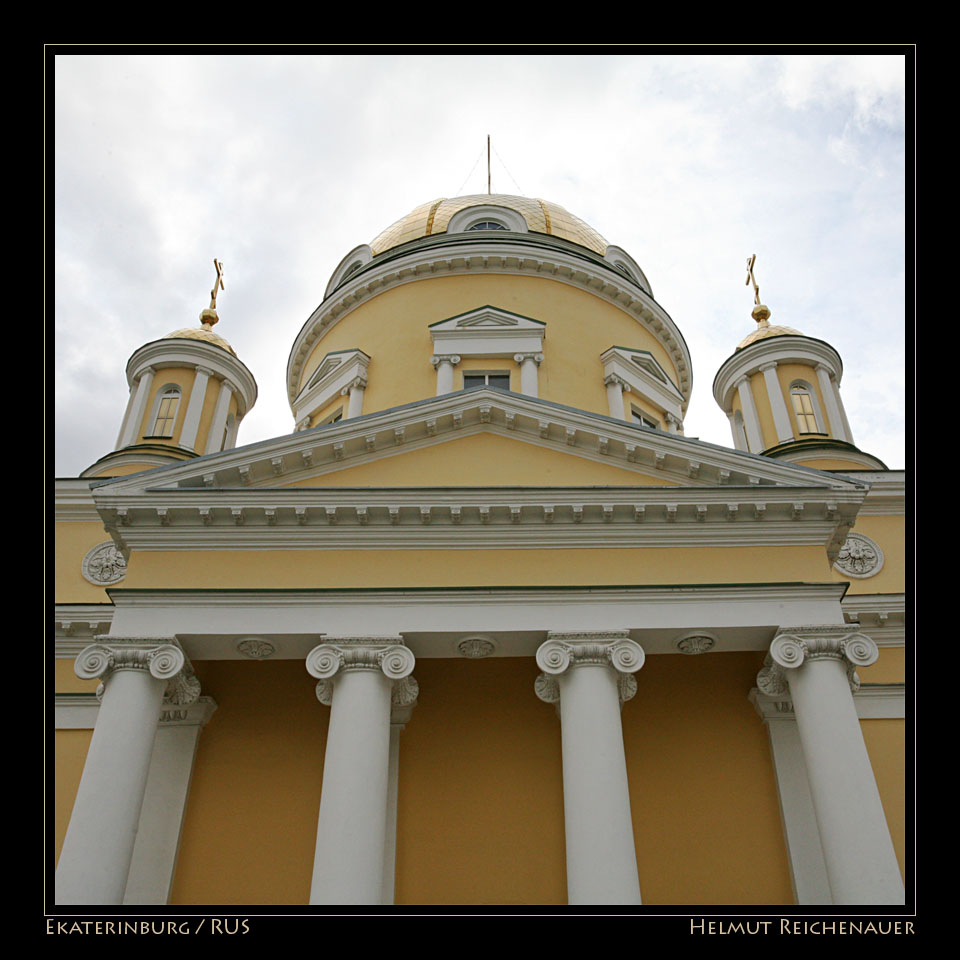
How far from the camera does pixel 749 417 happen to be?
21.1 metres

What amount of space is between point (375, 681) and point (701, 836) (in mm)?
5300

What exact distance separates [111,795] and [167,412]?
11967mm

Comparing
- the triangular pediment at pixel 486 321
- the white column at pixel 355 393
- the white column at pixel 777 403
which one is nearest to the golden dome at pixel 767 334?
the white column at pixel 777 403

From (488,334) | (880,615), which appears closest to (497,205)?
(488,334)

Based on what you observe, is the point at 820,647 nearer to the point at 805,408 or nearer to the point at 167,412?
the point at 805,408

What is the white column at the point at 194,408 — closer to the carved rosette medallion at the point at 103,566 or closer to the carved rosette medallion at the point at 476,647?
the carved rosette medallion at the point at 103,566

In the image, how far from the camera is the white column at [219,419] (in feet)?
69.1

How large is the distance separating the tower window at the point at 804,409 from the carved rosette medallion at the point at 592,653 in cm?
1045

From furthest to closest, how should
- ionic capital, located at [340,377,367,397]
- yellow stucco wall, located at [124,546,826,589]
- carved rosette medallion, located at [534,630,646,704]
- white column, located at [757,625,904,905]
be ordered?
ionic capital, located at [340,377,367,397], yellow stucco wall, located at [124,546,826,589], carved rosette medallion, located at [534,630,646,704], white column, located at [757,625,904,905]

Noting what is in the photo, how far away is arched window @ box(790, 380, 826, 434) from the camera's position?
20391 mm

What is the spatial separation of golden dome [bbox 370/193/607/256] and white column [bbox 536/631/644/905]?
578 inches

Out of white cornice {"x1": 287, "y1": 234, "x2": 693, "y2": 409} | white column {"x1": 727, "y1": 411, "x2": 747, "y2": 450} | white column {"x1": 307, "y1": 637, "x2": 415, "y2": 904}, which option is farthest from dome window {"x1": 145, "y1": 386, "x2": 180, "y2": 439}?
white column {"x1": 727, "y1": 411, "x2": 747, "y2": 450}

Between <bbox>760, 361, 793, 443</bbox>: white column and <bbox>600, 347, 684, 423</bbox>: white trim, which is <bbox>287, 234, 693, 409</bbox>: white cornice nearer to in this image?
<bbox>600, 347, 684, 423</bbox>: white trim
